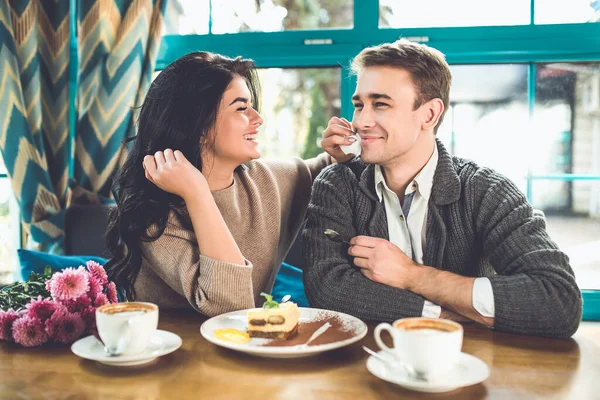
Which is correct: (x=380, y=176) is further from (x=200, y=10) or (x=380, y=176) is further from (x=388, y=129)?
(x=200, y=10)

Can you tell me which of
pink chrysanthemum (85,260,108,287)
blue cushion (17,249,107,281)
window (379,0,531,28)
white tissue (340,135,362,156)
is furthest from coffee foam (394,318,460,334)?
window (379,0,531,28)

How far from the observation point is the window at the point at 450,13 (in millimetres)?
2295

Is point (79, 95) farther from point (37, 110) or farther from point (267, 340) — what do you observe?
point (267, 340)

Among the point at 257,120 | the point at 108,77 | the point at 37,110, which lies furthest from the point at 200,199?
the point at 37,110

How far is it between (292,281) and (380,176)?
0.58m

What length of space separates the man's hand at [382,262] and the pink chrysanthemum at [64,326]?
0.66 meters

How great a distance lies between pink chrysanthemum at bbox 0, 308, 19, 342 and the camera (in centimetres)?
112

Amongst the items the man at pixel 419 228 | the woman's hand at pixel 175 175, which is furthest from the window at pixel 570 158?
the woman's hand at pixel 175 175

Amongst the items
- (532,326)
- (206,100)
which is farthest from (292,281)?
(532,326)

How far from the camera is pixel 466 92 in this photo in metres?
2.36

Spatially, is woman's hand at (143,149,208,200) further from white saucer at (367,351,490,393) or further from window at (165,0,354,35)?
window at (165,0,354,35)

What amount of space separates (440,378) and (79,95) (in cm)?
199

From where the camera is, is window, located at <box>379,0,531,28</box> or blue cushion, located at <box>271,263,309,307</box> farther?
window, located at <box>379,0,531,28</box>

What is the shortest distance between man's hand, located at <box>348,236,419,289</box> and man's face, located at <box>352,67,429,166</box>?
29 centimetres
